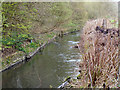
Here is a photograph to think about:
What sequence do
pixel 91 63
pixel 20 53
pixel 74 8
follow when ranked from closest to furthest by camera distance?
pixel 91 63 < pixel 20 53 < pixel 74 8

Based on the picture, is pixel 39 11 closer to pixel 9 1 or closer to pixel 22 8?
pixel 22 8

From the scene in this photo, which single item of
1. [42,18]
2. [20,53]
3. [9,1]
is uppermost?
[9,1]

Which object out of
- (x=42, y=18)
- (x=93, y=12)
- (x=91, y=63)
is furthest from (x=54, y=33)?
(x=91, y=63)

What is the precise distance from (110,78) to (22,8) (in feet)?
24.3

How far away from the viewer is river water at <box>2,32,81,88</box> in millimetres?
7090

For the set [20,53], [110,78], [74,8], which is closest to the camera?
[110,78]

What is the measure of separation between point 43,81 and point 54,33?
11.4 metres

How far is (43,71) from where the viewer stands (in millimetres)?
8398

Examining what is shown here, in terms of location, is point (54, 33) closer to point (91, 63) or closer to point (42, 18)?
point (42, 18)

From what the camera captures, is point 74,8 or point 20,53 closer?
point 20,53

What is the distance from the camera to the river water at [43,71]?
23.3 ft

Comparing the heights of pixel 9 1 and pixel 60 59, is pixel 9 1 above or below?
above

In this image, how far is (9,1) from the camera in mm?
8328

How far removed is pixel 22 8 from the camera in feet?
30.9
